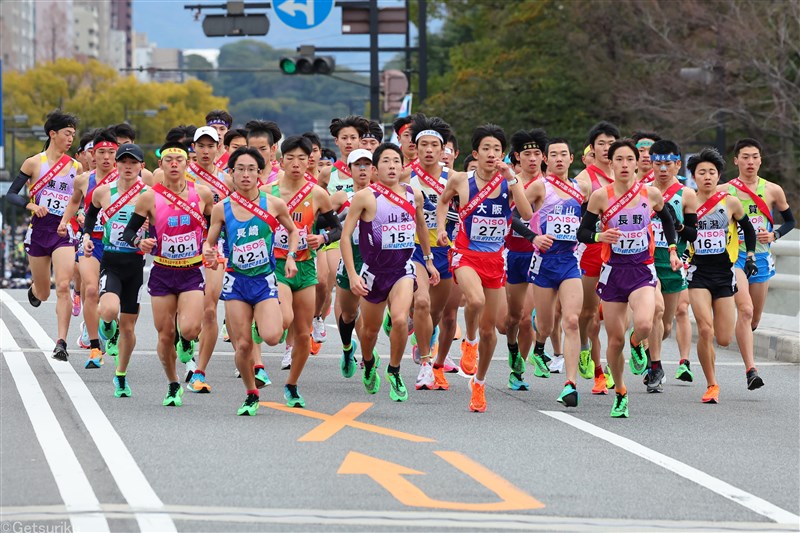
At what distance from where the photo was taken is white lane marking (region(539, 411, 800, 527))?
870 cm

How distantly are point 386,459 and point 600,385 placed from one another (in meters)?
4.53

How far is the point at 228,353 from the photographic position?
57.1 ft

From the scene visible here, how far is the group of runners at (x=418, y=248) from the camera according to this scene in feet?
41.8

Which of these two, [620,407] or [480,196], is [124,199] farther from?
[620,407]

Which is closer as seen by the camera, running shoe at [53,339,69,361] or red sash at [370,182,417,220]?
red sash at [370,182,417,220]

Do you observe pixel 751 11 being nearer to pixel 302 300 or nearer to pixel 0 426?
pixel 302 300

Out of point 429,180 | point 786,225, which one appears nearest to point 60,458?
point 429,180

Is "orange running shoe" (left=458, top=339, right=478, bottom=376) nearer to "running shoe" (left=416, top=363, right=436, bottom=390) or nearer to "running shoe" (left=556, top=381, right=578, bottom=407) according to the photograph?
"running shoe" (left=416, top=363, right=436, bottom=390)

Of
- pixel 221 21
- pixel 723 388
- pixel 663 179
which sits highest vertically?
pixel 221 21

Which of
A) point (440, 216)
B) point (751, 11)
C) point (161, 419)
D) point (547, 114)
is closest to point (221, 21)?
point (751, 11)

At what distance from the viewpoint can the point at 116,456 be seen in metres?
10.0

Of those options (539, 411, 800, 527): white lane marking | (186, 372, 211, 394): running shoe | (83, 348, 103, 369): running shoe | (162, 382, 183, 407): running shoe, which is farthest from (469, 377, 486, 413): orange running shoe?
(83, 348, 103, 369): running shoe

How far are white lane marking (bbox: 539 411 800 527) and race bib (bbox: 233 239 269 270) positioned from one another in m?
2.52

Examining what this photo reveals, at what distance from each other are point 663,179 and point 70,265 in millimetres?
5946
